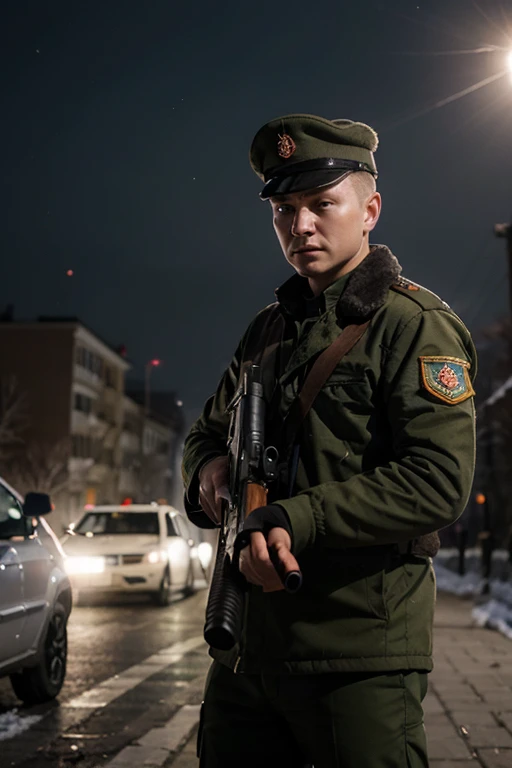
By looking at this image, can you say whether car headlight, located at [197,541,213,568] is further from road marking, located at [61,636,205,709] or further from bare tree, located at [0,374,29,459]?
bare tree, located at [0,374,29,459]

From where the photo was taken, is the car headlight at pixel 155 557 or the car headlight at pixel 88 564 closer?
the car headlight at pixel 155 557

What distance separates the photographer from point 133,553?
16156mm

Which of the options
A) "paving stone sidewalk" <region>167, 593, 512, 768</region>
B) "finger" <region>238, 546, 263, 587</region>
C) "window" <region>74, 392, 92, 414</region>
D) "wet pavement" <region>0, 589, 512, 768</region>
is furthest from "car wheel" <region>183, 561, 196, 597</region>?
"window" <region>74, 392, 92, 414</region>

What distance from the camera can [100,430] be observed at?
75375mm

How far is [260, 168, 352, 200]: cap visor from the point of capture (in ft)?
8.14

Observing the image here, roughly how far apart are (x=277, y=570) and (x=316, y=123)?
3.72 ft

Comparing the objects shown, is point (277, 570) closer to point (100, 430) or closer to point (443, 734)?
point (443, 734)

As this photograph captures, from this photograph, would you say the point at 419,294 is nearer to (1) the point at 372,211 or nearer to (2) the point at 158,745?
(1) the point at 372,211

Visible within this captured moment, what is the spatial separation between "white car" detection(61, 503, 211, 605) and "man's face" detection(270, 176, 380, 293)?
43.4ft

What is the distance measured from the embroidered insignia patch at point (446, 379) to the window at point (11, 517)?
522 centimetres

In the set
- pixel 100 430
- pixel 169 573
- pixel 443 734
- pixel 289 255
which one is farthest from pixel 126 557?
pixel 100 430

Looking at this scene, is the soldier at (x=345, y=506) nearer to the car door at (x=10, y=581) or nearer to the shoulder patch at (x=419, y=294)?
the shoulder patch at (x=419, y=294)

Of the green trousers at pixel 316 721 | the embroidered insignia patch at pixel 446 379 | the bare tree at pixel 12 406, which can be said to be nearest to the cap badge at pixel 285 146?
the embroidered insignia patch at pixel 446 379

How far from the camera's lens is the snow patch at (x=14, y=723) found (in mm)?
6199
